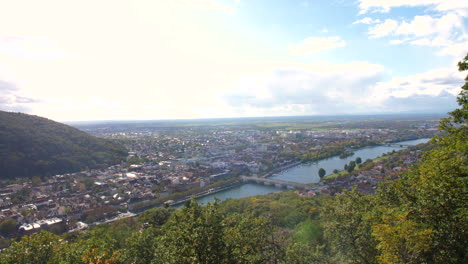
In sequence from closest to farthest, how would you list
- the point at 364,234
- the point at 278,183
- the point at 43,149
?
→ the point at 364,234
the point at 278,183
the point at 43,149

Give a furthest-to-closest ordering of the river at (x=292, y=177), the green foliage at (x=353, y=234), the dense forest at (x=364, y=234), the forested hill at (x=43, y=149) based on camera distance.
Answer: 1. the forested hill at (x=43, y=149)
2. the river at (x=292, y=177)
3. the green foliage at (x=353, y=234)
4. the dense forest at (x=364, y=234)

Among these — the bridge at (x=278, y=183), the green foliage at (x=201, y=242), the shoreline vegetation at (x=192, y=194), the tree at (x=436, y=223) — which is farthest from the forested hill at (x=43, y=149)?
the tree at (x=436, y=223)

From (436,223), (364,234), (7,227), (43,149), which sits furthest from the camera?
(43,149)

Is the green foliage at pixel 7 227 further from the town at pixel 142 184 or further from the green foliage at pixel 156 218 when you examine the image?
the green foliage at pixel 156 218

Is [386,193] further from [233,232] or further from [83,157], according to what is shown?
[83,157]

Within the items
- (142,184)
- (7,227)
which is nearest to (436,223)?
(7,227)

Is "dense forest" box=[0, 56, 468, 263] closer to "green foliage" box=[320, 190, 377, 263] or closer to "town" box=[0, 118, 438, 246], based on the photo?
"green foliage" box=[320, 190, 377, 263]

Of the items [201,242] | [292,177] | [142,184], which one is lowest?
[292,177]

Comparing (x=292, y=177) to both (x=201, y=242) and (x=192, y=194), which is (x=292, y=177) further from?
(x=201, y=242)

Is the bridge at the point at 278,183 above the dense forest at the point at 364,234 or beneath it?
beneath
